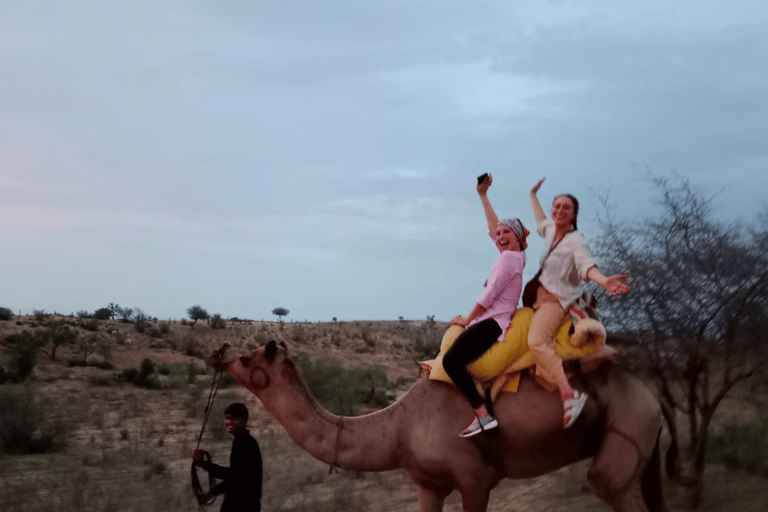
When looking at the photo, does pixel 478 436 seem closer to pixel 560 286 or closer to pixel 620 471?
pixel 620 471

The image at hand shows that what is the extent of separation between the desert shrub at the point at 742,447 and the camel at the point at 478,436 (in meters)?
6.18

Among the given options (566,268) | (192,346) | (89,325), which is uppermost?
(89,325)

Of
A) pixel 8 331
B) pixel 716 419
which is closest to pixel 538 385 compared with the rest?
pixel 716 419

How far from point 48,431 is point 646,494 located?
14.1m

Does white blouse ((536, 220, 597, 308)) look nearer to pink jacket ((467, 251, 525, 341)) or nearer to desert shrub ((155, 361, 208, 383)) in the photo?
pink jacket ((467, 251, 525, 341))

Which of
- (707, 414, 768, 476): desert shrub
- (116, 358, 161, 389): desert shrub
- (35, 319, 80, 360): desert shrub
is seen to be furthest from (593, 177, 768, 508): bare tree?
(35, 319, 80, 360): desert shrub

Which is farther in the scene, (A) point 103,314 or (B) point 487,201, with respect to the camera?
(A) point 103,314

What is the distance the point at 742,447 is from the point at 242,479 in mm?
9496

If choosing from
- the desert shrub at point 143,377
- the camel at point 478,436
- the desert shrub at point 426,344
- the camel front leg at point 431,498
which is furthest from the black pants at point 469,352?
the desert shrub at point 143,377

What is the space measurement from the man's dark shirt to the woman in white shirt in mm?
2641

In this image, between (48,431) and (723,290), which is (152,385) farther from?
(723,290)

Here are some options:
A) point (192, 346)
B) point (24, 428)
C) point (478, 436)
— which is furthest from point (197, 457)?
point (192, 346)

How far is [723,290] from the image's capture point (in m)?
11.7

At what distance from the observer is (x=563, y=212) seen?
26.1 ft
